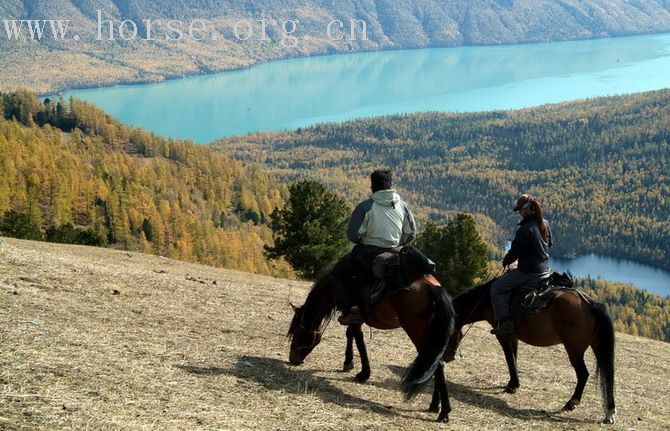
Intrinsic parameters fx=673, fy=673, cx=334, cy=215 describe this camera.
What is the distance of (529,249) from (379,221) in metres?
2.98

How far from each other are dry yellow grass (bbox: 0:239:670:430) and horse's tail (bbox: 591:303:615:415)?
653 millimetres

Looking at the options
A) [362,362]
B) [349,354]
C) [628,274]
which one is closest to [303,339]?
[349,354]

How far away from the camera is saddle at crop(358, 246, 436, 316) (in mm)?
10789

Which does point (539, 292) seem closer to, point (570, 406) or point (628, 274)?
point (570, 406)

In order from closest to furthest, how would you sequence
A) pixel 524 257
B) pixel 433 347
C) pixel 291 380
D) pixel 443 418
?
pixel 443 418, pixel 433 347, pixel 291 380, pixel 524 257

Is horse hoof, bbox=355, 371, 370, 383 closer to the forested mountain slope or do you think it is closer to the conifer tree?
the conifer tree

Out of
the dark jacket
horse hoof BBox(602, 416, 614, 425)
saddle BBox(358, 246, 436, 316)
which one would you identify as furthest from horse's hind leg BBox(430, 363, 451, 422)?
horse hoof BBox(602, 416, 614, 425)

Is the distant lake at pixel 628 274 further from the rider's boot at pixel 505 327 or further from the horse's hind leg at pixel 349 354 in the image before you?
the horse's hind leg at pixel 349 354

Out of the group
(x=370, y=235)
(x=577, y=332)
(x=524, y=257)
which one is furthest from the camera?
(x=524, y=257)

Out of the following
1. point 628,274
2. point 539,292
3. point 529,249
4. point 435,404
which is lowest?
point 628,274

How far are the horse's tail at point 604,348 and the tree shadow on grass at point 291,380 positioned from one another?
377 cm

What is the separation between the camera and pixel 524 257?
1216 cm

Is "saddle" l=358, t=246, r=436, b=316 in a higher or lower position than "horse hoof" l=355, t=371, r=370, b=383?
higher

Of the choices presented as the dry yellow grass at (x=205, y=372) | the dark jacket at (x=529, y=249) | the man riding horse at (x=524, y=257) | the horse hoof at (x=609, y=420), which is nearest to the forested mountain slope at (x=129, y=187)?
the dry yellow grass at (x=205, y=372)
